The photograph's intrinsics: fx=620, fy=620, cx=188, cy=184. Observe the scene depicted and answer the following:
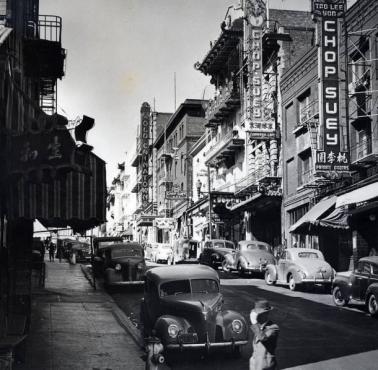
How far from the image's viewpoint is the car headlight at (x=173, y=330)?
36.1 feet

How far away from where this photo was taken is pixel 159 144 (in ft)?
275

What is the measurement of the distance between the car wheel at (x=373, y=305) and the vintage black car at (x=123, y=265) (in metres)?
9.64

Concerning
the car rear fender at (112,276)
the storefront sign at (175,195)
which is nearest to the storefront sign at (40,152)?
the car rear fender at (112,276)

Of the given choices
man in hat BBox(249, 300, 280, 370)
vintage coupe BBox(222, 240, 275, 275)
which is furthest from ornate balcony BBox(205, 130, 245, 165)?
man in hat BBox(249, 300, 280, 370)

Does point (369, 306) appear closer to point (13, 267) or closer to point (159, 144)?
point (13, 267)

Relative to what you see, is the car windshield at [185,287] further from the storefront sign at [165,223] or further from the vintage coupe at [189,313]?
the storefront sign at [165,223]

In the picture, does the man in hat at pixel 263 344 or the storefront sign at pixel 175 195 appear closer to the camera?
the man in hat at pixel 263 344

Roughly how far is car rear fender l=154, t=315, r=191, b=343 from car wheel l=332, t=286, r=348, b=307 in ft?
30.3

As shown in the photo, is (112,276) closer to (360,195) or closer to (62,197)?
(360,195)

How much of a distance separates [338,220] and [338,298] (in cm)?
791

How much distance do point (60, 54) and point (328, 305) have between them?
11.4 m

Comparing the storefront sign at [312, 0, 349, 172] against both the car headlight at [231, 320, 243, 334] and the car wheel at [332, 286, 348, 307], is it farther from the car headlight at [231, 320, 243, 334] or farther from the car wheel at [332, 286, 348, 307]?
the car headlight at [231, 320, 243, 334]

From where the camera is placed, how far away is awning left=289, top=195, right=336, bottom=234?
28.6 meters

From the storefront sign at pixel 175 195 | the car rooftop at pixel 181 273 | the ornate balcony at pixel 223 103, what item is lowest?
the car rooftop at pixel 181 273
